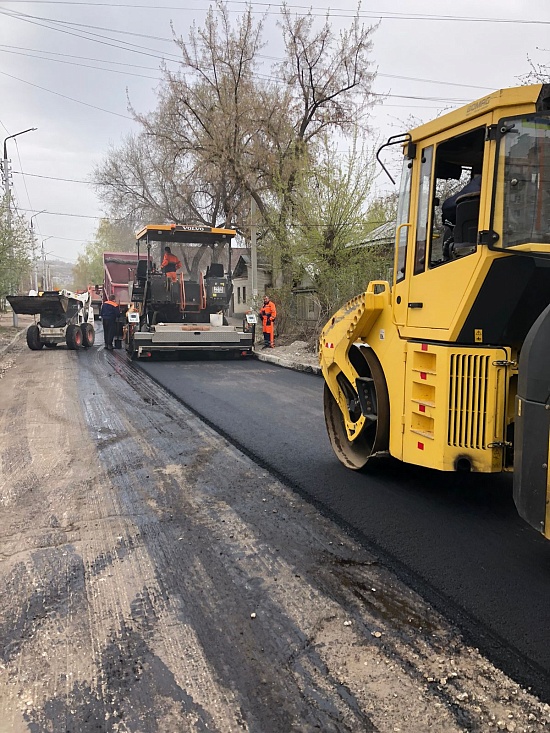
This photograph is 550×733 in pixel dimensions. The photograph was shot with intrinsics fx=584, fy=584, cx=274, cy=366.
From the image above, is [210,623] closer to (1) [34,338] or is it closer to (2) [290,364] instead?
(2) [290,364]

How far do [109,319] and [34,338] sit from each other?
2100 millimetres

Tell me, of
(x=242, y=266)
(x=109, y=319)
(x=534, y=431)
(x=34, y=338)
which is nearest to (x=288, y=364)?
(x=109, y=319)

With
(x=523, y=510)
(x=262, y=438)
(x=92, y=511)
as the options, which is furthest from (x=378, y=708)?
(x=262, y=438)

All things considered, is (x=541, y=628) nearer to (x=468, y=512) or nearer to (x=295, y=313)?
(x=468, y=512)

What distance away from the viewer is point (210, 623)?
2834mm

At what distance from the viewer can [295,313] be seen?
18.5m

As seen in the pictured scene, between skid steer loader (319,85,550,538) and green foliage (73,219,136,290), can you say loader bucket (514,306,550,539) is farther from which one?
green foliage (73,219,136,290)

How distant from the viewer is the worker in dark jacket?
16.8 metres

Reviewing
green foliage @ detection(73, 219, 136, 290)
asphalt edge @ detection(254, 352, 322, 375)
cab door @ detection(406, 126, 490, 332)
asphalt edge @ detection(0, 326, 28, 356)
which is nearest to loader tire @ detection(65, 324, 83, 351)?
asphalt edge @ detection(0, 326, 28, 356)

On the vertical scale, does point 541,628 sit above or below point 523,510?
below

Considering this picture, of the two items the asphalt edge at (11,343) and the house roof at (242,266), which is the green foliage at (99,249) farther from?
the asphalt edge at (11,343)

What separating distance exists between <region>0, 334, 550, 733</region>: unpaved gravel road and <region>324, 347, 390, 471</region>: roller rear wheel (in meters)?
0.80

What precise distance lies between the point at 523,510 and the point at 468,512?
4.44ft

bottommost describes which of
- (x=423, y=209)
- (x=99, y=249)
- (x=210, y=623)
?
(x=210, y=623)
